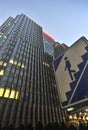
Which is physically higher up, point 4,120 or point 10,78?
point 10,78

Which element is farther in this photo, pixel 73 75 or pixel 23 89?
pixel 23 89

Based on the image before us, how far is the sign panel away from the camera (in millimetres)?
4652

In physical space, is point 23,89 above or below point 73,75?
above

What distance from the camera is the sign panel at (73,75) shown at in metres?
4.65

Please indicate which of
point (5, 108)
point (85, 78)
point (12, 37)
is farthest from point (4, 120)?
point (12, 37)

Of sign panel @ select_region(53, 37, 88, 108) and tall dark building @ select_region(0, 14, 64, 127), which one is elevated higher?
tall dark building @ select_region(0, 14, 64, 127)

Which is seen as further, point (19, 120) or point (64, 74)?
point (19, 120)

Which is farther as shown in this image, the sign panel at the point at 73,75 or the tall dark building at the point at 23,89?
the tall dark building at the point at 23,89

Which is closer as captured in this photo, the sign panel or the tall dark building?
the sign panel

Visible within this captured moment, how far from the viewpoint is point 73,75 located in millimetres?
5395

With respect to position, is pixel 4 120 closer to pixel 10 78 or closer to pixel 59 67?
pixel 10 78

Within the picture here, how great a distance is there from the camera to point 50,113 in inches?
1372

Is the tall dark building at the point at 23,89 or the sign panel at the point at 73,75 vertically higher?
the tall dark building at the point at 23,89

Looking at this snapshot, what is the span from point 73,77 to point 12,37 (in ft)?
175
